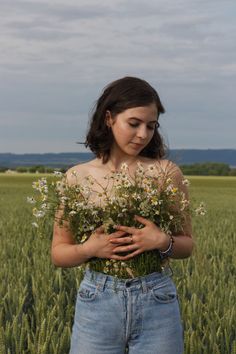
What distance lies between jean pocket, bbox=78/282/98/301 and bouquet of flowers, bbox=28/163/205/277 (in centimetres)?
7

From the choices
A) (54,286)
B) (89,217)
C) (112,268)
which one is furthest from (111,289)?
(54,286)

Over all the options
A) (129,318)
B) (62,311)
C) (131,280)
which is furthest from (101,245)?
(62,311)

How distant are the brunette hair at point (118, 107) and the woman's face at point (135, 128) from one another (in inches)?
0.9

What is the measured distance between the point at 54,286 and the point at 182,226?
2.78m

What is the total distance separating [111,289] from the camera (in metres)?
2.38

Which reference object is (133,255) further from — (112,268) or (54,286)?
(54,286)

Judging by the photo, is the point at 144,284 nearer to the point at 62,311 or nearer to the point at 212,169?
the point at 62,311

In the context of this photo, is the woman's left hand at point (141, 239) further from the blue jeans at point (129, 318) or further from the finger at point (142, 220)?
the blue jeans at point (129, 318)

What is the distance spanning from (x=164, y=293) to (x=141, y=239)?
0.21 meters

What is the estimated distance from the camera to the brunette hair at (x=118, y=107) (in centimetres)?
251

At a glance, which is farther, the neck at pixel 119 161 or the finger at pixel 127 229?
the neck at pixel 119 161

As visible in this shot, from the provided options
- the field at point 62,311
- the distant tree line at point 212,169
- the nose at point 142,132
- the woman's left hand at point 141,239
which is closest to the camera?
the woman's left hand at point 141,239

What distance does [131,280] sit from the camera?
7.80 ft

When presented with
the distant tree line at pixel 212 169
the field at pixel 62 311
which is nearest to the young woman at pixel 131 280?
the field at pixel 62 311
